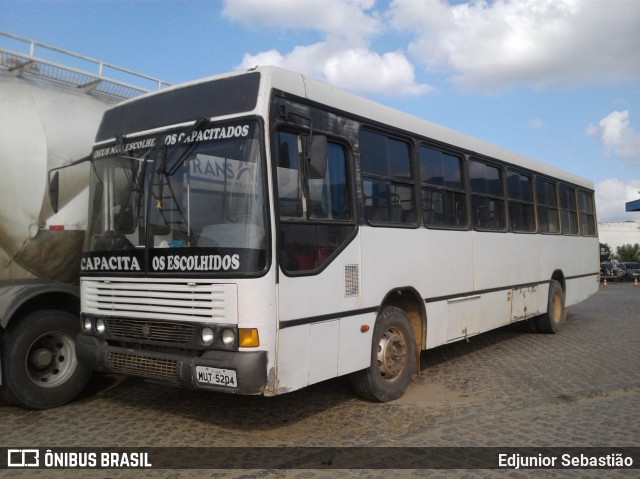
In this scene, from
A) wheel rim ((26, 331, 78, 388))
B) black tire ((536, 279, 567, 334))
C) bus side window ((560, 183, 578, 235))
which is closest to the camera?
wheel rim ((26, 331, 78, 388))

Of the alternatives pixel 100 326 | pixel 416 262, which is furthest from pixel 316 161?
pixel 100 326

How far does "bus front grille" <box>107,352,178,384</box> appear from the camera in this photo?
4848mm

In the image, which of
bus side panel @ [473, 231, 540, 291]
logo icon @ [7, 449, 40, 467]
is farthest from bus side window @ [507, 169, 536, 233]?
logo icon @ [7, 449, 40, 467]

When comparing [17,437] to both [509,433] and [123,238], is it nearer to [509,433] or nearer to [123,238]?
[123,238]

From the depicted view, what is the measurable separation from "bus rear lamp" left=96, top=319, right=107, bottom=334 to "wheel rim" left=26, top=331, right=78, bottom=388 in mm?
837

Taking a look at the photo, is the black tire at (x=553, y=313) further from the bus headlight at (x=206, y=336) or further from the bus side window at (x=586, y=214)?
the bus headlight at (x=206, y=336)

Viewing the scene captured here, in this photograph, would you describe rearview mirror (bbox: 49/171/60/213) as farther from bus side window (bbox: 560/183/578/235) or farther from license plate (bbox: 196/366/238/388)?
bus side window (bbox: 560/183/578/235)

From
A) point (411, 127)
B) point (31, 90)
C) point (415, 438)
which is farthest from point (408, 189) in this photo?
point (31, 90)

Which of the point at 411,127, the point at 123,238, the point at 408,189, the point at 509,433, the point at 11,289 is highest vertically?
the point at 411,127

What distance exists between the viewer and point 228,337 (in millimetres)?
4660

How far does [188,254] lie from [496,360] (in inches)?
220

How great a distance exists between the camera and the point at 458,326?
758 centimetres

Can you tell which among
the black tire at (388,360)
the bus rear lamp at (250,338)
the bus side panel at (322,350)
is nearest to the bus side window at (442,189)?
the black tire at (388,360)

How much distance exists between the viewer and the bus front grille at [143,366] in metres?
4.85
